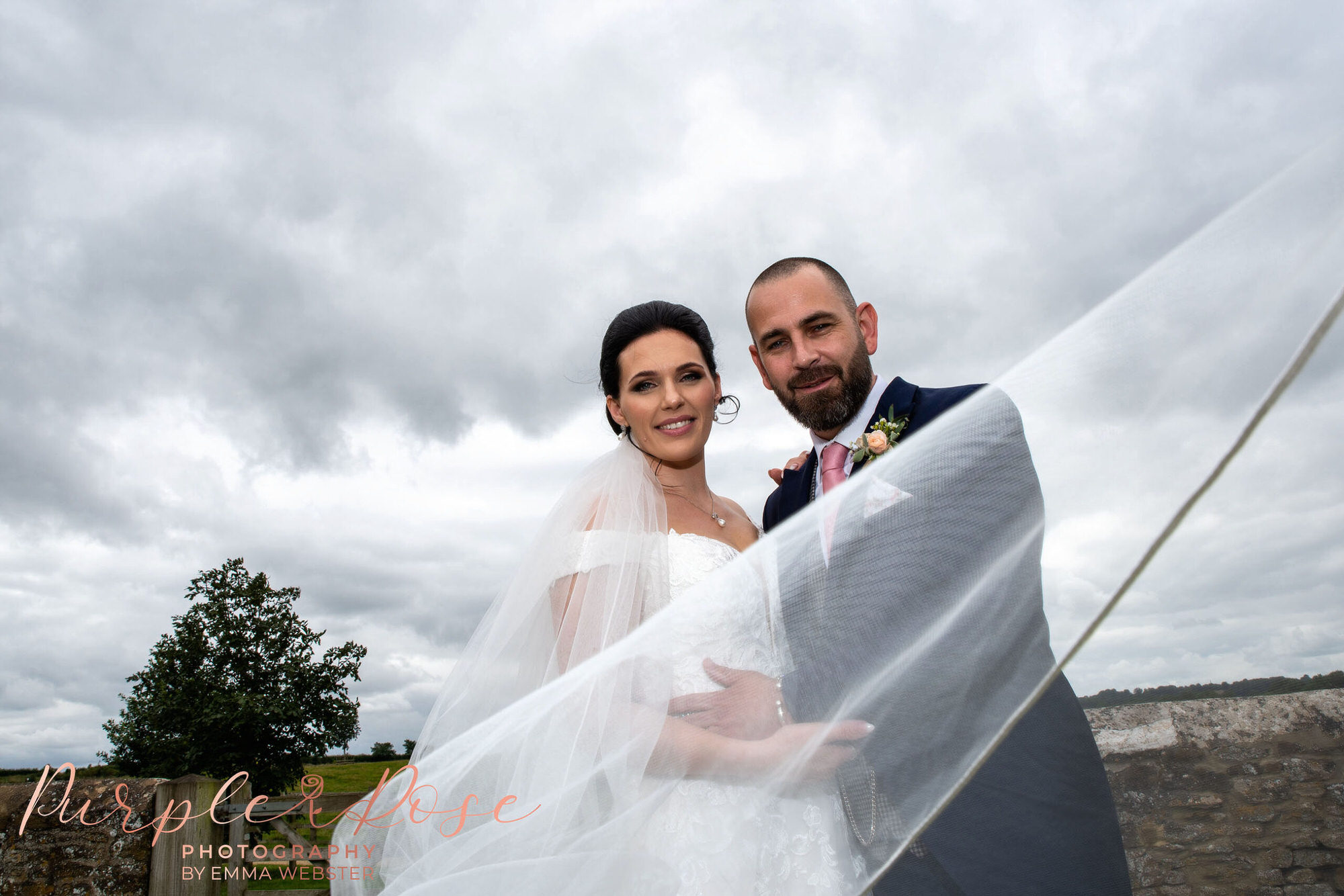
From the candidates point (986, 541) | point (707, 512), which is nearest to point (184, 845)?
point (707, 512)

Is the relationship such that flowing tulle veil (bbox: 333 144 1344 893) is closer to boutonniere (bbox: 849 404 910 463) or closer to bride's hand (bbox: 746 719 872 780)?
bride's hand (bbox: 746 719 872 780)

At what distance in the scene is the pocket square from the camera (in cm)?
122

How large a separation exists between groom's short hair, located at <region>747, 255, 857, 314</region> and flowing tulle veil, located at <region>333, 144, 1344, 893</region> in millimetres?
2030

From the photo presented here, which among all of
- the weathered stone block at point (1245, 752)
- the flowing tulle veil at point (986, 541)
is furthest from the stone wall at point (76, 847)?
the weathered stone block at point (1245, 752)

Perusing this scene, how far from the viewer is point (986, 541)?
3.54 ft

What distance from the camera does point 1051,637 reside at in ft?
3.27

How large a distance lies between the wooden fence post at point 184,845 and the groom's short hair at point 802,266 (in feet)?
12.9

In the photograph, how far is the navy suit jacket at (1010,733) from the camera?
1042mm

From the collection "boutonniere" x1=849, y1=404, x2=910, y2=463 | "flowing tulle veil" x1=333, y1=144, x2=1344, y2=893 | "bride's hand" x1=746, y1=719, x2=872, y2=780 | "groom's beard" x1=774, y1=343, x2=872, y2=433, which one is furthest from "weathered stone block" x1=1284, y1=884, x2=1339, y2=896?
"groom's beard" x1=774, y1=343, x2=872, y2=433

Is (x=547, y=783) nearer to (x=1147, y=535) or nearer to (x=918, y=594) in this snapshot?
(x=918, y=594)

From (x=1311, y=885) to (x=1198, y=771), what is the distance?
17 centimetres

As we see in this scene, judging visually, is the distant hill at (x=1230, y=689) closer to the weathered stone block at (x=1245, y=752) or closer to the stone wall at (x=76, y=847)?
the weathered stone block at (x=1245, y=752)

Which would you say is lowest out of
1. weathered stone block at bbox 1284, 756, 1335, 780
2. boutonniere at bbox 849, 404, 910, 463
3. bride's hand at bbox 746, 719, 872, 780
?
weathered stone block at bbox 1284, 756, 1335, 780

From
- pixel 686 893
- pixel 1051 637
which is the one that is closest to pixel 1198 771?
pixel 1051 637
